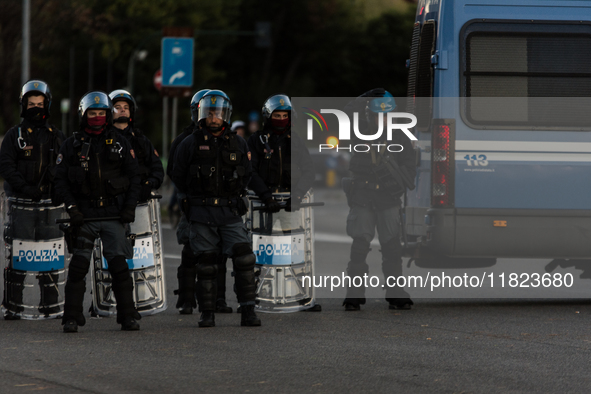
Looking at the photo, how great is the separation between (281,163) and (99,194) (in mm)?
1792

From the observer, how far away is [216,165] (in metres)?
7.94

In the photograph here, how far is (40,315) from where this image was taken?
8.34m

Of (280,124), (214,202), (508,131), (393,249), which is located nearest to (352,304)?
(393,249)

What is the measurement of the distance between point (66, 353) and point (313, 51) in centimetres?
5309

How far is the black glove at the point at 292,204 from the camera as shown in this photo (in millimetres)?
8602

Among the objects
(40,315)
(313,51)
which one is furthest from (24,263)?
(313,51)

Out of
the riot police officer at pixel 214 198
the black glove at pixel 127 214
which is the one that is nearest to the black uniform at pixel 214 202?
the riot police officer at pixel 214 198

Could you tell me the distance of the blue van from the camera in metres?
9.22

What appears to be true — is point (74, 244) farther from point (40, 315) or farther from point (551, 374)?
point (551, 374)

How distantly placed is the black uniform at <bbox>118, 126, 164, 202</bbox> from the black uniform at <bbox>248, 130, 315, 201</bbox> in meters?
0.83

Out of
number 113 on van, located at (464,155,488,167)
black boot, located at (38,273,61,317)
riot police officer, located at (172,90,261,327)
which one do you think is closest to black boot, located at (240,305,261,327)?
riot police officer, located at (172,90,261,327)

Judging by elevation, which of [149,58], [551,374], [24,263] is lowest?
[551,374]

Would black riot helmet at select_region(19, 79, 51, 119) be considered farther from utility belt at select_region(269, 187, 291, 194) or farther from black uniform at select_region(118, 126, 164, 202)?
utility belt at select_region(269, 187, 291, 194)

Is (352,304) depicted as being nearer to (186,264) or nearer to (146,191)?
(186,264)
